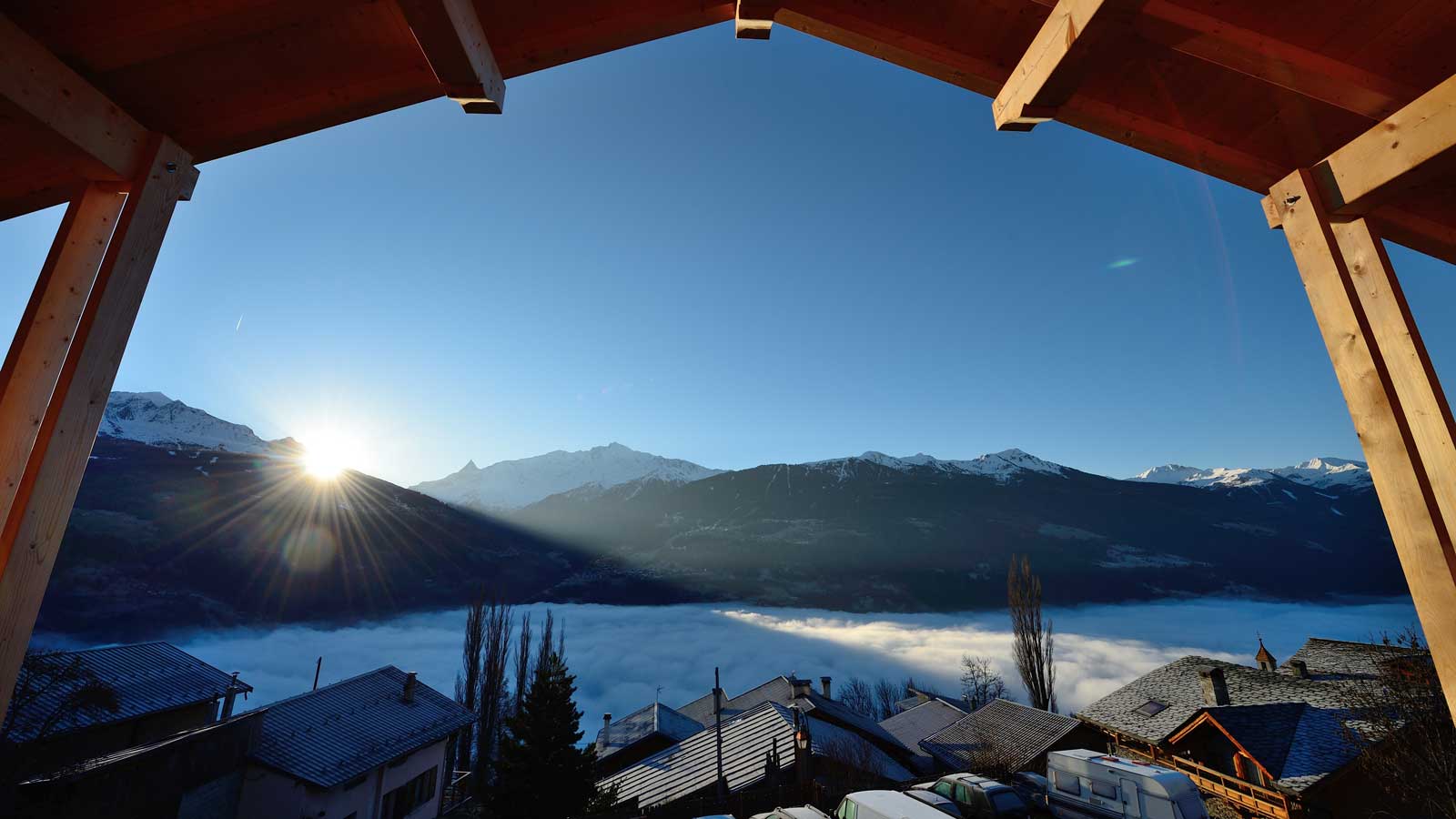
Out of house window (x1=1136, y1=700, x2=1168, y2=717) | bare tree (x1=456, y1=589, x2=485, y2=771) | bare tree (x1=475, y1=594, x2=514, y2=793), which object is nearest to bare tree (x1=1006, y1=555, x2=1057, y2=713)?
house window (x1=1136, y1=700, x2=1168, y2=717)

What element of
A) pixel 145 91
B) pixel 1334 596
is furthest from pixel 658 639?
pixel 1334 596

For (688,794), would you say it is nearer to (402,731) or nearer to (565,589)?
(402,731)

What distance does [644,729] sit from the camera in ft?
109

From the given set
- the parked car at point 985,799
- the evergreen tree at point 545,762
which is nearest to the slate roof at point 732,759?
the evergreen tree at point 545,762

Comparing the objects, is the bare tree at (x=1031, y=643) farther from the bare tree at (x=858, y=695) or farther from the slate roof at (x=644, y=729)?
the bare tree at (x=858, y=695)

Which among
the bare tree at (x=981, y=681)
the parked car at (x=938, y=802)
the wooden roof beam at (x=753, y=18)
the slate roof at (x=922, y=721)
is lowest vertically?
the bare tree at (x=981, y=681)

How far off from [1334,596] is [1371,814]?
25348cm

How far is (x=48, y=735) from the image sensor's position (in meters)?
16.7

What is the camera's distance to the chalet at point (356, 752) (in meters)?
18.1

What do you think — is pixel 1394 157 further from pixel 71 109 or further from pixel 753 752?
pixel 753 752

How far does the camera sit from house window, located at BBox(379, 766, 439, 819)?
21.0 m

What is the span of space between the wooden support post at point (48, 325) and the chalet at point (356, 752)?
882 inches

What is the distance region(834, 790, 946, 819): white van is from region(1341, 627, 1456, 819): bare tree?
15077mm

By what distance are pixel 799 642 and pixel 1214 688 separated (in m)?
151
